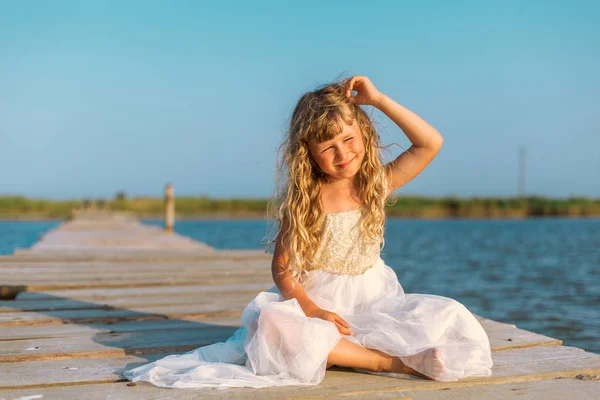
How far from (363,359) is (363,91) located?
105 cm

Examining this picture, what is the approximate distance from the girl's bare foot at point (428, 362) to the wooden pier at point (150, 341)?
0.05 meters

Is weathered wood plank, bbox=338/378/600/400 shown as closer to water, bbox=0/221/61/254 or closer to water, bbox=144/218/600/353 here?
water, bbox=144/218/600/353

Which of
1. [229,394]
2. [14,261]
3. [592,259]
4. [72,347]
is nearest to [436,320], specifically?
[229,394]

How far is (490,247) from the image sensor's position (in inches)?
674

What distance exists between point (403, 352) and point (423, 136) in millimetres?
878

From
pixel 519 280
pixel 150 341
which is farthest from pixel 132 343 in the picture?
pixel 519 280

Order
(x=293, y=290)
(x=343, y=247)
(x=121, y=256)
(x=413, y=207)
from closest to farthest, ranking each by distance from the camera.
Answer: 1. (x=293, y=290)
2. (x=343, y=247)
3. (x=121, y=256)
4. (x=413, y=207)

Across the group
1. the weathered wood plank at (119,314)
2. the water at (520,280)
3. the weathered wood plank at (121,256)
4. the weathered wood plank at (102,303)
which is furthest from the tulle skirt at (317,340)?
the weathered wood plank at (121,256)

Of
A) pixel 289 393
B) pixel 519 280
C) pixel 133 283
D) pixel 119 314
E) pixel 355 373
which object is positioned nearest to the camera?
pixel 289 393

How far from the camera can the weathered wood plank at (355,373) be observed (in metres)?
2.14

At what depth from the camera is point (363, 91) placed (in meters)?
2.58

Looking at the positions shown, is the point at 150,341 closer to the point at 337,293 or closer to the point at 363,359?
the point at 337,293

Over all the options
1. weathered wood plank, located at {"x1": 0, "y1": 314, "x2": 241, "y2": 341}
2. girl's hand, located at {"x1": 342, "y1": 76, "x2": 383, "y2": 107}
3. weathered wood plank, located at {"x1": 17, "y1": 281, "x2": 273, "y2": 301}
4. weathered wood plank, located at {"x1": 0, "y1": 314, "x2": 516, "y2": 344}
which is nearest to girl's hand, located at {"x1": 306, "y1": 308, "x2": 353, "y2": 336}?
girl's hand, located at {"x1": 342, "y1": 76, "x2": 383, "y2": 107}

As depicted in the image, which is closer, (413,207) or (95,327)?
(95,327)
